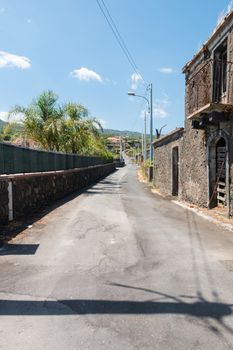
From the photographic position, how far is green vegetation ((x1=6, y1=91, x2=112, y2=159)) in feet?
94.9

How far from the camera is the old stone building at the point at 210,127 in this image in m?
12.5

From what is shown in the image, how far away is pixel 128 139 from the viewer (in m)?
180

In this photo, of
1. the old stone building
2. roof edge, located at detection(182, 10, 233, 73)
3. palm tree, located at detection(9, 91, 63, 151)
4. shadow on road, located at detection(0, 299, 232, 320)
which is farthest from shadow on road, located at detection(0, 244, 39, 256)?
palm tree, located at detection(9, 91, 63, 151)

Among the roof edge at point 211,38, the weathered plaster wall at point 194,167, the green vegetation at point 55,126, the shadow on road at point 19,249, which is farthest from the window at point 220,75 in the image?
the green vegetation at point 55,126

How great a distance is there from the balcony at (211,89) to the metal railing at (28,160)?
6.25m

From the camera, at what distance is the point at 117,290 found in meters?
5.25

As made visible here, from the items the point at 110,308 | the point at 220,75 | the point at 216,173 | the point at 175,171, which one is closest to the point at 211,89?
the point at 220,75

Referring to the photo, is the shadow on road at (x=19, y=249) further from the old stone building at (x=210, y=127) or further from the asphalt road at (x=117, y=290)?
the old stone building at (x=210, y=127)

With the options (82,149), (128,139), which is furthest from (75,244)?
(128,139)

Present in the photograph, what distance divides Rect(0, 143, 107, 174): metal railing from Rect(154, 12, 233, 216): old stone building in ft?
20.6

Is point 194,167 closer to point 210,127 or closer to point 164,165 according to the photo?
point 210,127

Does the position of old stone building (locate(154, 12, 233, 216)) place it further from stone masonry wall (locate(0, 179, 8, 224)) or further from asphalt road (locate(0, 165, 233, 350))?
stone masonry wall (locate(0, 179, 8, 224))

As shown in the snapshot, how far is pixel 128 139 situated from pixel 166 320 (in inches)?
6945

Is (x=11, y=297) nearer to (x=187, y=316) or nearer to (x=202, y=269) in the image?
(x=187, y=316)
